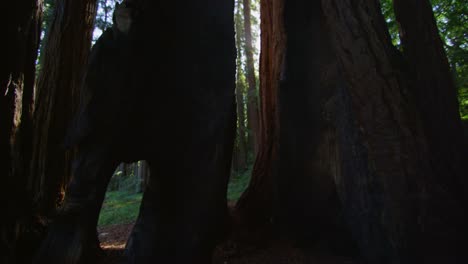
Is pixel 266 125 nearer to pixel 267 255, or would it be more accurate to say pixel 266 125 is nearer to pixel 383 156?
pixel 267 255

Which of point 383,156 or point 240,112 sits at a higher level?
point 240,112

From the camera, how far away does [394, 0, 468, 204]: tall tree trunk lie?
3.26 meters

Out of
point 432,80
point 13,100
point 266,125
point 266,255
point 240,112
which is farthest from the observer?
point 240,112

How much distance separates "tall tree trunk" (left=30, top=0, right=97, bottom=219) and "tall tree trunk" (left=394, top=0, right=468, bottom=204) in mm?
4633

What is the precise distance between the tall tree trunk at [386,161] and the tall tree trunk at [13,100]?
2.62 meters

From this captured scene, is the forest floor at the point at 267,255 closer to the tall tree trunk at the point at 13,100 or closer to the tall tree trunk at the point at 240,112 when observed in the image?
the tall tree trunk at the point at 13,100

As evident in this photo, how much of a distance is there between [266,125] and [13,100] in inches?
124

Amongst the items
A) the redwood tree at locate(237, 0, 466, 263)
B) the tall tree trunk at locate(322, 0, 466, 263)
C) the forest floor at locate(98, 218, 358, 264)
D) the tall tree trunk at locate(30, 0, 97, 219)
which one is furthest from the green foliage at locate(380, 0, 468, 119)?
the tall tree trunk at locate(30, 0, 97, 219)

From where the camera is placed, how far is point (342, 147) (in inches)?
107

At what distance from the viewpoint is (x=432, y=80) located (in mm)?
3629

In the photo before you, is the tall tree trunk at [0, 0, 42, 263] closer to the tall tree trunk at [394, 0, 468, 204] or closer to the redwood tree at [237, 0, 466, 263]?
the redwood tree at [237, 0, 466, 263]

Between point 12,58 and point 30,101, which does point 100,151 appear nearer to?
point 12,58

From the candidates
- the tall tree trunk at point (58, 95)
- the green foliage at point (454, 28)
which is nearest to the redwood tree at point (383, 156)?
the tall tree trunk at point (58, 95)

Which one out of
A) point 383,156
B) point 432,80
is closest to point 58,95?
point 383,156
